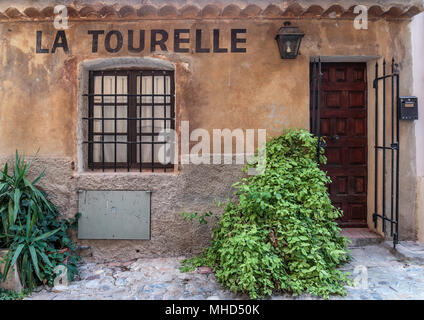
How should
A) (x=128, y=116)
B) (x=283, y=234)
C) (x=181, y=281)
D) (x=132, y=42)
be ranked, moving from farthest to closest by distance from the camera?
(x=128, y=116) < (x=132, y=42) < (x=181, y=281) < (x=283, y=234)

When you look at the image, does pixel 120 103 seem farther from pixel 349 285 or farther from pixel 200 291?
pixel 349 285

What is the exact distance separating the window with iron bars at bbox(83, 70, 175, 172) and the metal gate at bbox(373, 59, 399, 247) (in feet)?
10.2

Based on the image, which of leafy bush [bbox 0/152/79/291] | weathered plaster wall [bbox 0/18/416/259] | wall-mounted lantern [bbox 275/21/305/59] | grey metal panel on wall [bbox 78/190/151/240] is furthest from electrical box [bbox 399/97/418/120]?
leafy bush [bbox 0/152/79/291]

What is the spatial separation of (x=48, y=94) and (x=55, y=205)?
164cm

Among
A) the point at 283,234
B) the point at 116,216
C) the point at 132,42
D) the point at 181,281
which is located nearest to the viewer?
the point at 283,234

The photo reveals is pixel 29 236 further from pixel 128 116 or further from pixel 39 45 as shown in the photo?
pixel 39 45

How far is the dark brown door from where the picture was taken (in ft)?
15.6

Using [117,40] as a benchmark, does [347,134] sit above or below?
below

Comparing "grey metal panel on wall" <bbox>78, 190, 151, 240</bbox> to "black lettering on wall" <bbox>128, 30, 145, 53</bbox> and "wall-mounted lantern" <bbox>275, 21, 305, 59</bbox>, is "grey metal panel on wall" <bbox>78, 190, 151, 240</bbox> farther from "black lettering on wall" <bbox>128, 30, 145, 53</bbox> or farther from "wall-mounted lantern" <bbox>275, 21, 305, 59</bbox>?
"wall-mounted lantern" <bbox>275, 21, 305, 59</bbox>

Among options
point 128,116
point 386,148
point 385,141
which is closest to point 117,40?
point 128,116

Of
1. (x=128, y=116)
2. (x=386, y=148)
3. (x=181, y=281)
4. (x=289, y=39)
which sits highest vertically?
(x=289, y=39)

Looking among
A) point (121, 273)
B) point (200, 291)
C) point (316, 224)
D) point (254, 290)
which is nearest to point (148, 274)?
point (121, 273)

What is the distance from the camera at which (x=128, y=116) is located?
4715 millimetres

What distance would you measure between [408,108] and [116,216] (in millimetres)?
4494
